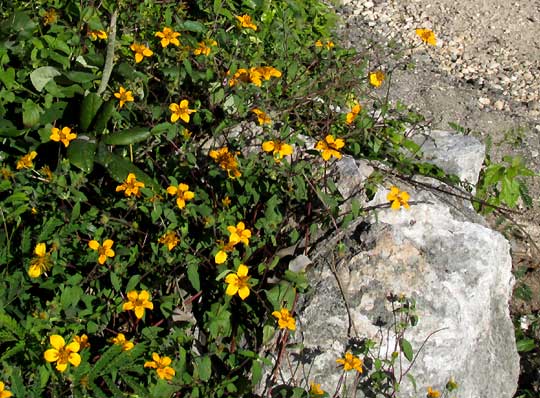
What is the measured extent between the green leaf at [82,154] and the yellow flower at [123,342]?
2.25 feet

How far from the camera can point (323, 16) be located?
196 inches

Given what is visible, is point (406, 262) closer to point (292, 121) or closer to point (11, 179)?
point (292, 121)

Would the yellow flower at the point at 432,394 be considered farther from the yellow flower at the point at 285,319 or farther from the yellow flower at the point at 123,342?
the yellow flower at the point at 123,342

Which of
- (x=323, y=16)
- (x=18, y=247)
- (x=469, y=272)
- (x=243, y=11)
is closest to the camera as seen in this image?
(x=18, y=247)

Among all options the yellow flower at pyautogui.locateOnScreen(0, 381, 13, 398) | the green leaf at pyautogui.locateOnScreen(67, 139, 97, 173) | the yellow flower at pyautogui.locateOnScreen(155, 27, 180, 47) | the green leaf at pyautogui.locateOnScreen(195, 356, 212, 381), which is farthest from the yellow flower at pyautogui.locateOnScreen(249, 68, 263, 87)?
the yellow flower at pyautogui.locateOnScreen(0, 381, 13, 398)

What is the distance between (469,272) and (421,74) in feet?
7.39

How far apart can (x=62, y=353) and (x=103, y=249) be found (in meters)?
0.45

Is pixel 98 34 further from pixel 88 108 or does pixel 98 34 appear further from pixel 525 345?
pixel 525 345

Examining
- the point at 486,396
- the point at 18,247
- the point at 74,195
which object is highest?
the point at 74,195

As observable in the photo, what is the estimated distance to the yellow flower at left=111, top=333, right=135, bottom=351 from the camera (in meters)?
2.74

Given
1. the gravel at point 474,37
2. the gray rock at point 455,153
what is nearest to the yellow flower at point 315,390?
the gray rock at point 455,153

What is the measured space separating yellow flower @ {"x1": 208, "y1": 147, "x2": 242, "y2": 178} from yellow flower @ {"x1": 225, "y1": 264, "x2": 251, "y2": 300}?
413 mm

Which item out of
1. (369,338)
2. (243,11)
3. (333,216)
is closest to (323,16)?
(243,11)

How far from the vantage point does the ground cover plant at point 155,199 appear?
281 cm
